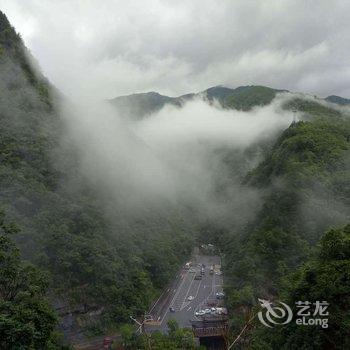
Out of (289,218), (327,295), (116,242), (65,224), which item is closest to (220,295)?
(289,218)

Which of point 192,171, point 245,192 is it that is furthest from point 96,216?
point 192,171

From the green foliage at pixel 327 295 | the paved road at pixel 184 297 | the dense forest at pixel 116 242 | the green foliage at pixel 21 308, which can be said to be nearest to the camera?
the green foliage at pixel 21 308

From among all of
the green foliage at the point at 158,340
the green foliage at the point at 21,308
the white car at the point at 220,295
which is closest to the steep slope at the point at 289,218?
the white car at the point at 220,295

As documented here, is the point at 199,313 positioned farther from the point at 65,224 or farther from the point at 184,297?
the point at 65,224

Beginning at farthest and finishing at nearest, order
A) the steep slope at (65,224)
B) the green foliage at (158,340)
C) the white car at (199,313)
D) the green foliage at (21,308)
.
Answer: the white car at (199,313) < the steep slope at (65,224) < the green foliage at (158,340) < the green foliage at (21,308)

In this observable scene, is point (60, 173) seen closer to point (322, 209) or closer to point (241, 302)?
point (241, 302)

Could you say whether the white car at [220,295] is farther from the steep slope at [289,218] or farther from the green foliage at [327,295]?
the green foliage at [327,295]

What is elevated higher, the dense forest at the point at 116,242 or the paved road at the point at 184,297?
the dense forest at the point at 116,242
